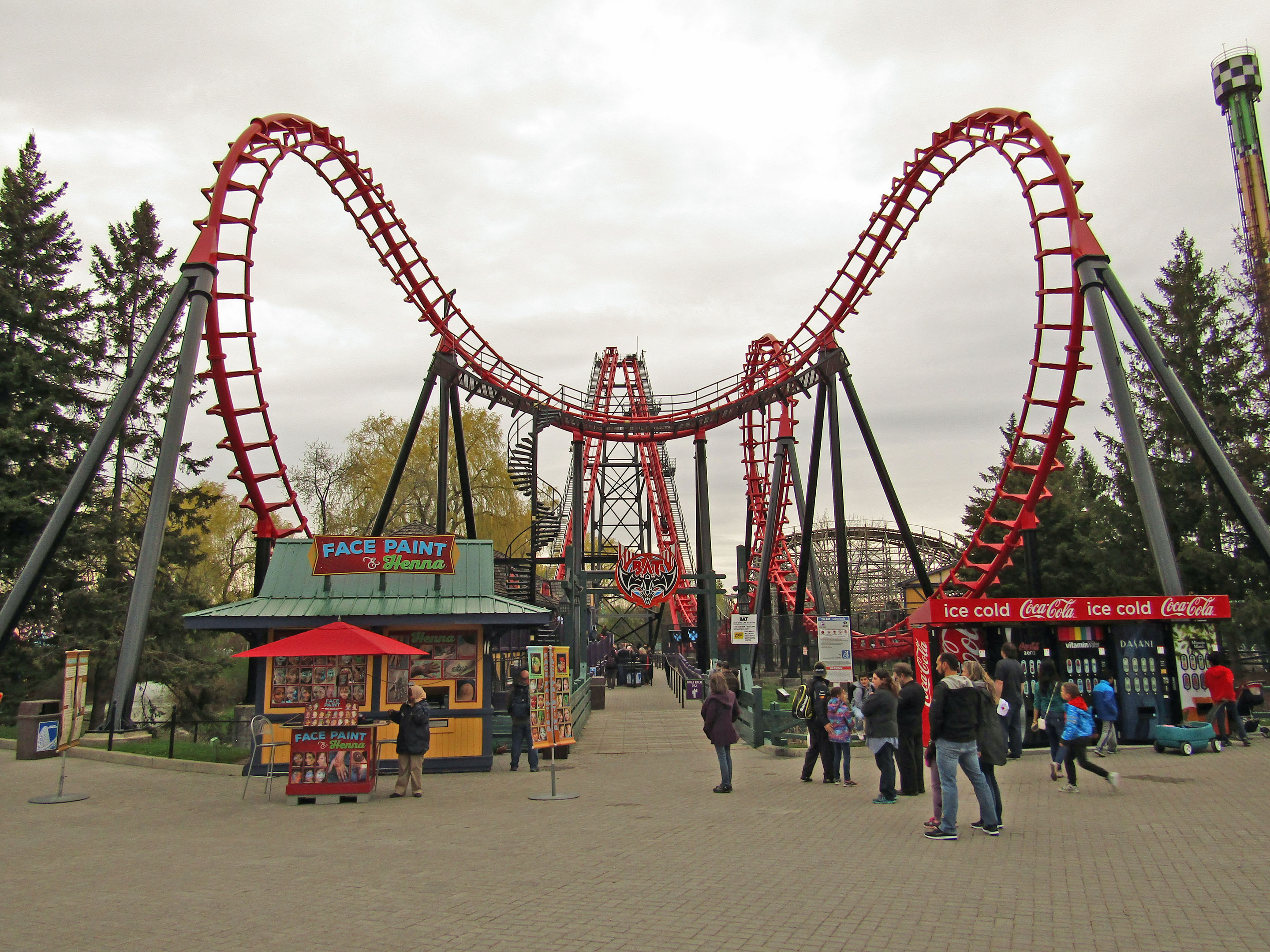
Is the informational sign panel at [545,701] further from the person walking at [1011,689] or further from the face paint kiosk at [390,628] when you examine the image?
the person walking at [1011,689]

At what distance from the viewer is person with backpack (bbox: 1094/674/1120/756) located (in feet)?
41.9

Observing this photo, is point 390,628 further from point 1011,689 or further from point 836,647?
point 1011,689

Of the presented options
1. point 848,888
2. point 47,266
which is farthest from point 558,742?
point 47,266

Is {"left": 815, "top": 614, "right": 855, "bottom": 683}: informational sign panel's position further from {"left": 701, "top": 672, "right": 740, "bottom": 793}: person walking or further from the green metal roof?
the green metal roof

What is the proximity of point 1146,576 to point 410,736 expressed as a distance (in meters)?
23.8

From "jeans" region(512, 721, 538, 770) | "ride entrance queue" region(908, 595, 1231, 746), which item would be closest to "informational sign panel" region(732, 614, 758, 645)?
"ride entrance queue" region(908, 595, 1231, 746)

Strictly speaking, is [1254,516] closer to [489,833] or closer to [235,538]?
[489,833]

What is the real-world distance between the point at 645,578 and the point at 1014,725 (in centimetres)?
1507

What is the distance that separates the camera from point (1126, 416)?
16.8m

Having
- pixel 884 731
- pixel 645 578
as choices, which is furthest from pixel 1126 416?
pixel 645 578

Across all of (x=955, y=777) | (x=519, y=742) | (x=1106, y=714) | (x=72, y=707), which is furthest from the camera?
→ (x=519, y=742)

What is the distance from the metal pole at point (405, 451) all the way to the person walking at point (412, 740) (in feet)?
33.3

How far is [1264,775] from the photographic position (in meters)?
11.0

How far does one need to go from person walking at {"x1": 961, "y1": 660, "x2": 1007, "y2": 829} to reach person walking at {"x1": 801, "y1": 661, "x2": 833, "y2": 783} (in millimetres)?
3569
